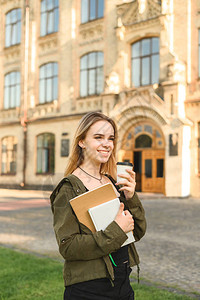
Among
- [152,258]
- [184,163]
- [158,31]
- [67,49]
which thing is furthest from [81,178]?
[67,49]

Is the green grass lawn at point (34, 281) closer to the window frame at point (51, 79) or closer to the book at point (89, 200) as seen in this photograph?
the book at point (89, 200)

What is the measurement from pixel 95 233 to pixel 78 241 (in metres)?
0.10

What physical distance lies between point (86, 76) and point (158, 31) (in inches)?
215

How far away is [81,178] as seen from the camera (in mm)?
2057

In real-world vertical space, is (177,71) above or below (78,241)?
above

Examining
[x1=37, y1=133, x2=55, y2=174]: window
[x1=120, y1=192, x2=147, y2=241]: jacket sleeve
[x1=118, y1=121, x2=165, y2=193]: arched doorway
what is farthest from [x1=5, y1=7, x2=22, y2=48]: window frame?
[x1=120, y1=192, x2=147, y2=241]: jacket sleeve

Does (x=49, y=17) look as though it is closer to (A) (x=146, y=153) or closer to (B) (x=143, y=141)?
(B) (x=143, y=141)

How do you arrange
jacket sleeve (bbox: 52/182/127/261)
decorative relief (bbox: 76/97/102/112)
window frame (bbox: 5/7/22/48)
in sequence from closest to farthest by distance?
jacket sleeve (bbox: 52/182/127/261)
decorative relief (bbox: 76/97/102/112)
window frame (bbox: 5/7/22/48)

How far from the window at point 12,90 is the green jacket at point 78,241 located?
25466 millimetres

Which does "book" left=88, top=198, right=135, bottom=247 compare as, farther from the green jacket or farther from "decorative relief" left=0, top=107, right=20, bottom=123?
"decorative relief" left=0, top=107, right=20, bottom=123

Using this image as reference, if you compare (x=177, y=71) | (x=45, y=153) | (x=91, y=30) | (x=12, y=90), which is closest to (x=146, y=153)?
(x=177, y=71)

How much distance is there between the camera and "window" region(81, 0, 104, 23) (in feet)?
73.4

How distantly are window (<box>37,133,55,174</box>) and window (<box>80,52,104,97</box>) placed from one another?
384 cm

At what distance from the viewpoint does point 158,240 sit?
757 cm
